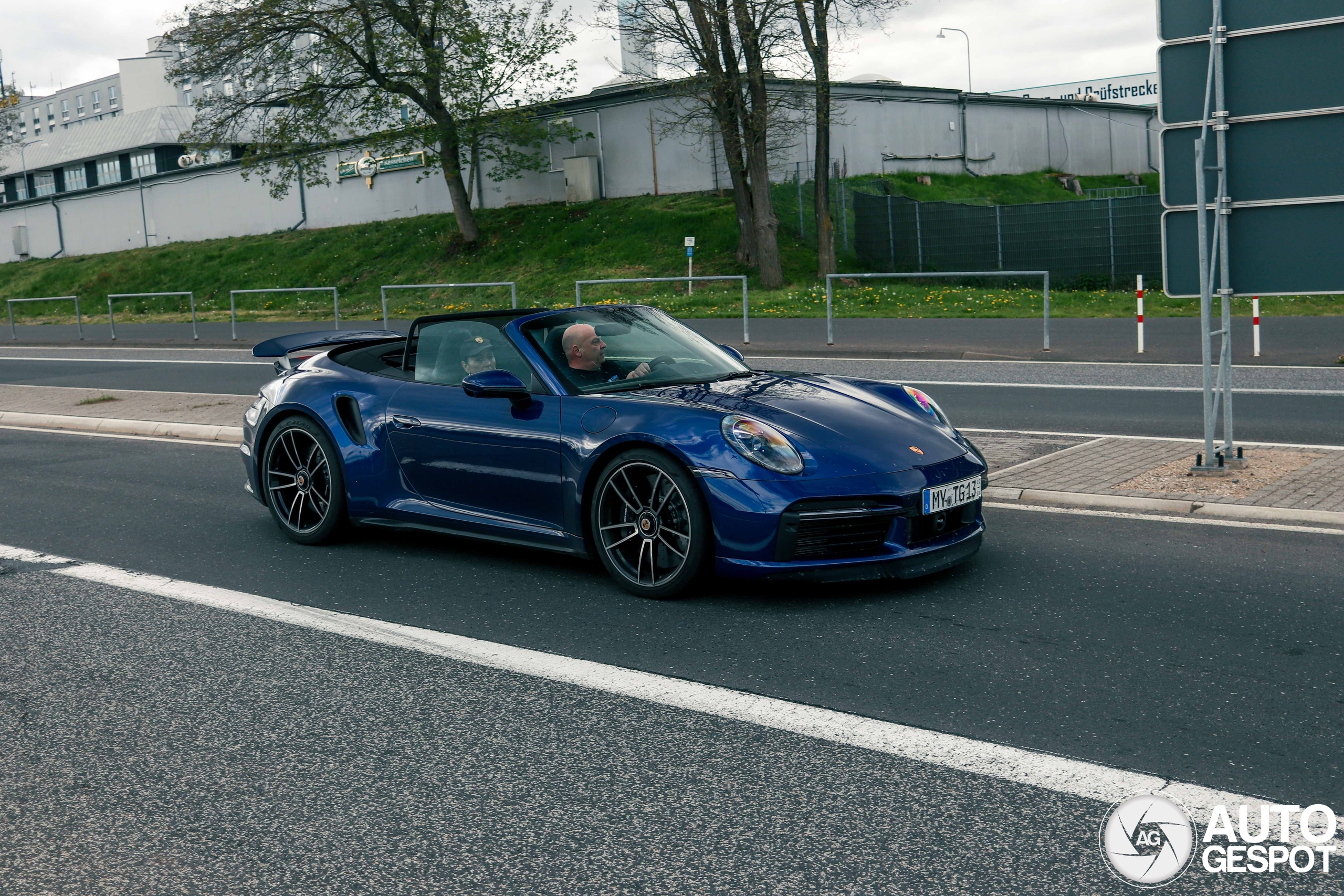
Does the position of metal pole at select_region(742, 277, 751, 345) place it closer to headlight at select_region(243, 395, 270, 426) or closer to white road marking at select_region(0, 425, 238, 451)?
white road marking at select_region(0, 425, 238, 451)

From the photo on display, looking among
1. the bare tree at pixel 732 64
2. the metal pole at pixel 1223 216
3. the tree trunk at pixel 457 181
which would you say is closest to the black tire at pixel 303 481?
the metal pole at pixel 1223 216

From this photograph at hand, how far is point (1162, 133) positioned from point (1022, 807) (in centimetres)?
575

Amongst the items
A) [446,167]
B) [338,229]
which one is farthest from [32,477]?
[338,229]

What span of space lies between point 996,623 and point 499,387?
247 cm

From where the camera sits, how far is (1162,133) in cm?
784

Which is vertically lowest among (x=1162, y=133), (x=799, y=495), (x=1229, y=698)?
(x=1229, y=698)

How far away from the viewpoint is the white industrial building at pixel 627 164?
40.3m

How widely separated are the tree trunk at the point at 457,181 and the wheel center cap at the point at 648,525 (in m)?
35.3

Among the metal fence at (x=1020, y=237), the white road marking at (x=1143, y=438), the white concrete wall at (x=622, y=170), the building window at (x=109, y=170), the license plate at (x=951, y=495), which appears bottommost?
the white road marking at (x=1143, y=438)

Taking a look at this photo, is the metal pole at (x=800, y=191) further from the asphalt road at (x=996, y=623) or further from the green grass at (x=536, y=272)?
the asphalt road at (x=996, y=623)

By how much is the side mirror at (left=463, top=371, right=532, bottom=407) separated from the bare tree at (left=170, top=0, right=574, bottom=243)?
3304 cm

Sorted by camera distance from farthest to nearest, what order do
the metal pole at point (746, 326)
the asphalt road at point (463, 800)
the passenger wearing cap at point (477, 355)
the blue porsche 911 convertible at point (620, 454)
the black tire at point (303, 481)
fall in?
the metal pole at point (746, 326), the black tire at point (303, 481), the passenger wearing cap at point (477, 355), the blue porsche 911 convertible at point (620, 454), the asphalt road at point (463, 800)

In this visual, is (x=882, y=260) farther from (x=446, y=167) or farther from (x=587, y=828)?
(x=587, y=828)

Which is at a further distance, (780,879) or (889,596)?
(889,596)
